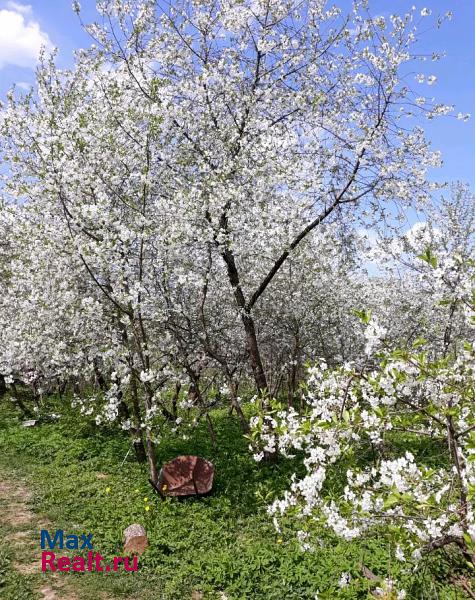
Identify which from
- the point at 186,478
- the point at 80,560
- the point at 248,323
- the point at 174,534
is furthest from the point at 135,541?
the point at 248,323

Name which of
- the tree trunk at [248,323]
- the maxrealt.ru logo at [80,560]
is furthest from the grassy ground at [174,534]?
the tree trunk at [248,323]

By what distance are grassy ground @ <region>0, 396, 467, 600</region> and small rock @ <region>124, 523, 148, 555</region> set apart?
0.18 meters

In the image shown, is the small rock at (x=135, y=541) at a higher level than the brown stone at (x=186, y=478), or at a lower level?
lower

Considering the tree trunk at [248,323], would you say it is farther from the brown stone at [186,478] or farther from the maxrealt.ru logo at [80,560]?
the maxrealt.ru logo at [80,560]

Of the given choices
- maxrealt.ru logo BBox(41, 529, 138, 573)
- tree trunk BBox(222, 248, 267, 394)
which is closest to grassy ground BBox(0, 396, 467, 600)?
maxrealt.ru logo BBox(41, 529, 138, 573)

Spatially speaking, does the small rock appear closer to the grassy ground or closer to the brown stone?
the grassy ground

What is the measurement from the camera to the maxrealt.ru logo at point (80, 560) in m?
8.72

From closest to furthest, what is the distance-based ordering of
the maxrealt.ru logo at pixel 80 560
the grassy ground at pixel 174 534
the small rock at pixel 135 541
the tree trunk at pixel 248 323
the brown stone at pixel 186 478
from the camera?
the grassy ground at pixel 174 534
the maxrealt.ru logo at pixel 80 560
the small rock at pixel 135 541
the brown stone at pixel 186 478
the tree trunk at pixel 248 323

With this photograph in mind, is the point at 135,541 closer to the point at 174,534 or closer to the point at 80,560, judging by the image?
the point at 174,534

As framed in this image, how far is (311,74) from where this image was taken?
12.1 metres

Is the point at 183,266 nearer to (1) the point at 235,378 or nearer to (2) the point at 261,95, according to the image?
(2) the point at 261,95

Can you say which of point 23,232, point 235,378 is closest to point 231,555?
point 235,378

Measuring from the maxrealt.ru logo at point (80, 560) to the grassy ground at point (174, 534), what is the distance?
0.50 ft

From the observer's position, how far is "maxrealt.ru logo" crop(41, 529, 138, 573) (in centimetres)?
872
